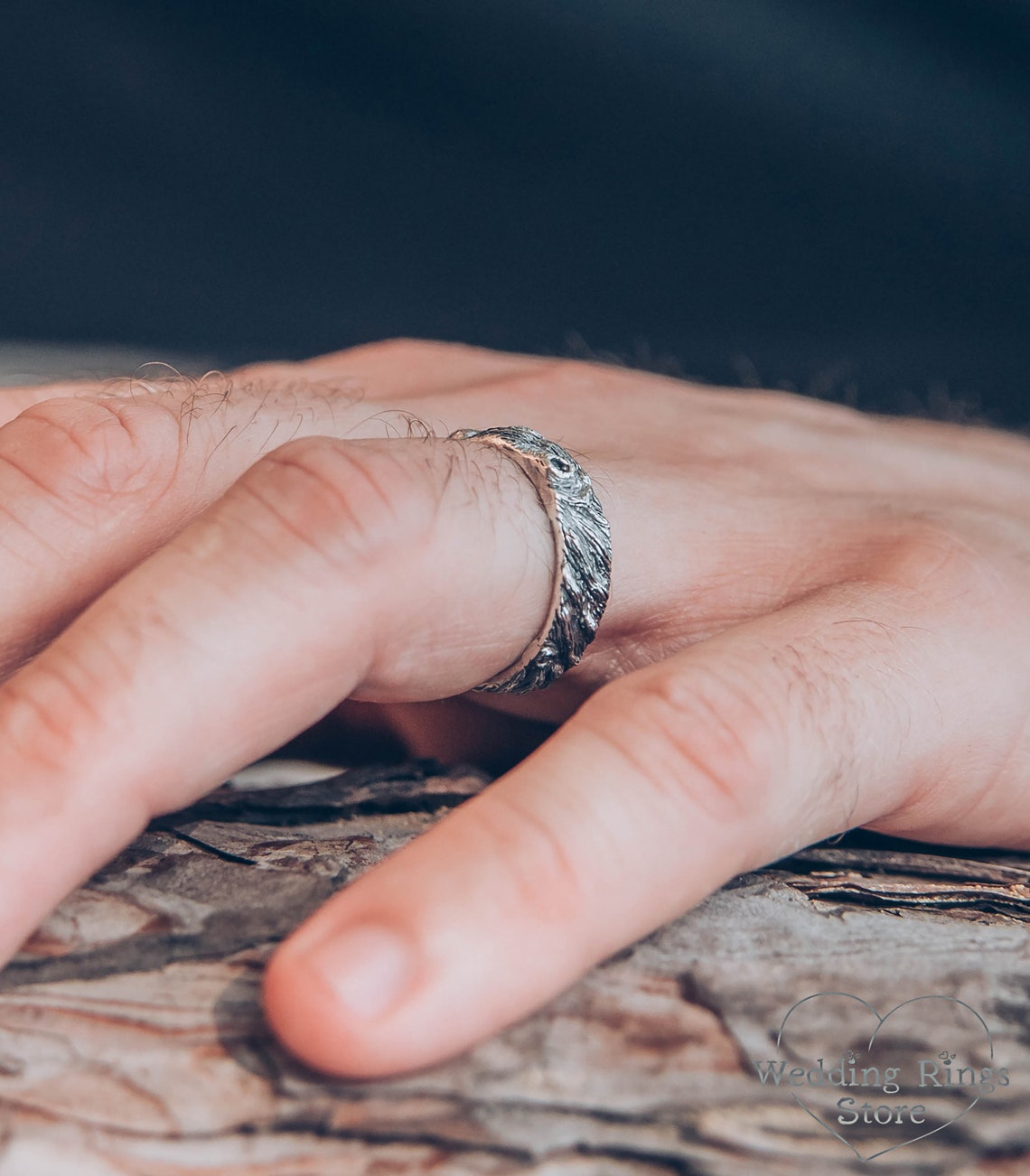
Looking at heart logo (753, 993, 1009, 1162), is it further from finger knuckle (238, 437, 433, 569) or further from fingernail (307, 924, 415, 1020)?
finger knuckle (238, 437, 433, 569)

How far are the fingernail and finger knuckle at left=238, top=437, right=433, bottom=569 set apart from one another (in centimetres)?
31

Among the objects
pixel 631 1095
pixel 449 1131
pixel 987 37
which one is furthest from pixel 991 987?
pixel 987 37

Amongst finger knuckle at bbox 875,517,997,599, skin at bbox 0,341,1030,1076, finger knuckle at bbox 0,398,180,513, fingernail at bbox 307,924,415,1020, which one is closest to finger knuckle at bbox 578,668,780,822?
skin at bbox 0,341,1030,1076

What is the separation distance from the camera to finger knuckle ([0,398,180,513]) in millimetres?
993

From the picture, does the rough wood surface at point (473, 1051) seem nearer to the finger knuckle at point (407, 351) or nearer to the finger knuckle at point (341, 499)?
the finger knuckle at point (341, 499)

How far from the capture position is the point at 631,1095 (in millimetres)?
588

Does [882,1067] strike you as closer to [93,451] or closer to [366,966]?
[366,966]

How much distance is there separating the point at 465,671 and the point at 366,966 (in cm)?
37

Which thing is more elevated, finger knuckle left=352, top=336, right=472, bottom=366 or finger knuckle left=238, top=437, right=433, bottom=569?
finger knuckle left=352, top=336, right=472, bottom=366

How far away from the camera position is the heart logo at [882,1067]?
0.59 meters

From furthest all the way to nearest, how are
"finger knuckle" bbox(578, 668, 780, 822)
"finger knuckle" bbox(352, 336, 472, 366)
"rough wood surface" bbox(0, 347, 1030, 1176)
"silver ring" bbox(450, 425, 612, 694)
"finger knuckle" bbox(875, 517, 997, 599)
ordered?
"finger knuckle" bbox(352, 336, 472, 366)
"finger knuckle" bbox(875, 517, 997, 599)
"silver ring" bbox(450, 425, 612, 694)
"finger knuckle" bbox(578, 668, 780, 822)
"rough wood surface" bbox(0, 347, 1030, 1176)

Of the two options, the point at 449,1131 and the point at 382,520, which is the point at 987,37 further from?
the point at 449,1131

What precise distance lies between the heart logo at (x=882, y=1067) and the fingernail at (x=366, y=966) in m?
0.23

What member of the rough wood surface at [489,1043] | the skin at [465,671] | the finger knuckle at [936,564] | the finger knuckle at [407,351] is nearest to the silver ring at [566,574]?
the skin at [465,671]
